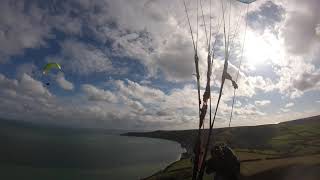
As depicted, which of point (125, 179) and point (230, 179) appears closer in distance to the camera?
point (230, 179)

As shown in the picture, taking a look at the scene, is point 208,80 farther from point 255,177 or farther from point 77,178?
point 77,178

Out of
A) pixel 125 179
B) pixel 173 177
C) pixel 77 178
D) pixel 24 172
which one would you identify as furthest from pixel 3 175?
pixel 173 177

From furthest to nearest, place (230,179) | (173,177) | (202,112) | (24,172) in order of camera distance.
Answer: (24,172), (173,177), (230,179), (202,112)

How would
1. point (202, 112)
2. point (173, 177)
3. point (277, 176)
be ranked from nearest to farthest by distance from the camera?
point (202, 112), point (277, 176), point (173, 177)

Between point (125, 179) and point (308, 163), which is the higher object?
point (308, 163)

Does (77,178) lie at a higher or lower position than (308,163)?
lower

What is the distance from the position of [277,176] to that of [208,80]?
113ft

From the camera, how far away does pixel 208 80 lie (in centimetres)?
671

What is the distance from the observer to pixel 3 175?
10644 centimetres

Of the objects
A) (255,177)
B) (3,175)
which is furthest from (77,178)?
(255,177)

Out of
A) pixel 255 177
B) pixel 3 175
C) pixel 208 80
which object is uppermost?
pixel 208 80

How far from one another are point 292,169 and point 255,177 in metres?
4.60

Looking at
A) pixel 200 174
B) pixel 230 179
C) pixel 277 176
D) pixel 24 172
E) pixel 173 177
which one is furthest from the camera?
pixel 24 172

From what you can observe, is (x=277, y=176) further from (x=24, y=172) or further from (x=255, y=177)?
(x=24, y=172)
